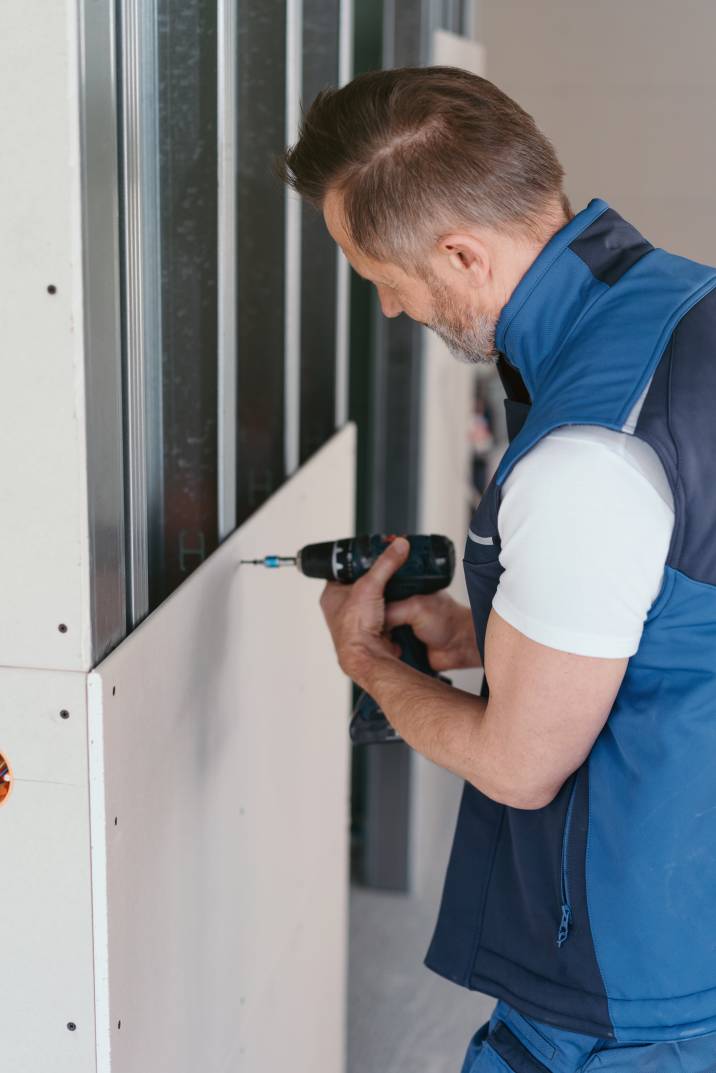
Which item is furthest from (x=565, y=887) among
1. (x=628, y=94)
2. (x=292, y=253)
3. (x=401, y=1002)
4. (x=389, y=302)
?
(x=628, y=94)

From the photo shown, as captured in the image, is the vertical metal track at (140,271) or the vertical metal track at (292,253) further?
the vertical metal track at (292,253)

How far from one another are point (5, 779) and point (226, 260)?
64 cm

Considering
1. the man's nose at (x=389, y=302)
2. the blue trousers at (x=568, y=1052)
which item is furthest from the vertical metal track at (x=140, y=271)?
the blue trousers at (x=568, y=1052)

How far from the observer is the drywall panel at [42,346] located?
0.88 meters

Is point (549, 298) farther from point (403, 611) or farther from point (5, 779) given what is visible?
point (5, 779)

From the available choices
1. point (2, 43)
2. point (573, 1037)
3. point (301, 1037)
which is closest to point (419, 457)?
point (301, 1037)

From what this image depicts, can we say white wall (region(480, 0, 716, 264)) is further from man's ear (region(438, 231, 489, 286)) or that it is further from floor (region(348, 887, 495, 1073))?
man's ear (region(438, 231, 489, 286))

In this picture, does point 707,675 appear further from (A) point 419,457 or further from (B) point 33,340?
(A) point 419,457

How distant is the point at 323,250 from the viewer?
214cm

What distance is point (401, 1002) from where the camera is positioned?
2.65 metres

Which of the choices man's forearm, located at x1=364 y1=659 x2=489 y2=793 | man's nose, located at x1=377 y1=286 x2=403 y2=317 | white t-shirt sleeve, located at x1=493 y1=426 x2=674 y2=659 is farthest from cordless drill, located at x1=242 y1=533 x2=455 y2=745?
white t-shirt sleeve, located at x1=493 y1=426 x2=674 y2=659

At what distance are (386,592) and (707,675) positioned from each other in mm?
493

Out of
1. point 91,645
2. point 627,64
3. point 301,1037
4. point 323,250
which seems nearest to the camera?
point 91,645

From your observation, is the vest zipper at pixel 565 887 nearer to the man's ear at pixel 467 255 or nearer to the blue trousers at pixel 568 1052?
the blue trousers at pixel 568 1052
